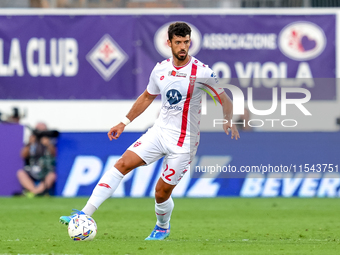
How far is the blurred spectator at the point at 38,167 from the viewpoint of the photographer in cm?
1521

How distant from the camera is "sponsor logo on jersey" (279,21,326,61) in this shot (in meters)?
18.5

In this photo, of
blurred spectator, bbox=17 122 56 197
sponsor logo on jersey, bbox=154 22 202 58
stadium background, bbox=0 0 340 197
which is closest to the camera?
blurred spectator, bbox=17 122 56 197

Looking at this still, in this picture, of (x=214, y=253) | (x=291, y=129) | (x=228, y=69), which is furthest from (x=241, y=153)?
(x=214, y=253)

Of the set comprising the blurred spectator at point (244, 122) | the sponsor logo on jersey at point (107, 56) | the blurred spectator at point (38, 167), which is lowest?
the blurred spectator at point (38, 167)

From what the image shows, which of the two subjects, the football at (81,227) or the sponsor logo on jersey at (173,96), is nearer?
the football at (81,227)

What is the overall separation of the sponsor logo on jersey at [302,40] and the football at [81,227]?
12454 mm

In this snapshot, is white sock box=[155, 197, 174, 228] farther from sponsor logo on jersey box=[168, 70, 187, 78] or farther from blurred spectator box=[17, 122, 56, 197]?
blurred spectator box=[17, 122, 56, 197]

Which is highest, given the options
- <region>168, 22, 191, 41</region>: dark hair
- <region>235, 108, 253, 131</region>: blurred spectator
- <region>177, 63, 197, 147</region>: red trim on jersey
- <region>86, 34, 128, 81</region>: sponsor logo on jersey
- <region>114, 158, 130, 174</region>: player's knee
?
<region>168, 22, 191, 41</region>: dark hair

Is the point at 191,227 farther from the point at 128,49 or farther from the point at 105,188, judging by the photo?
the point at 128,49

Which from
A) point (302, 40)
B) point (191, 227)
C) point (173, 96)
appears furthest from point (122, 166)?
point (302, 40)

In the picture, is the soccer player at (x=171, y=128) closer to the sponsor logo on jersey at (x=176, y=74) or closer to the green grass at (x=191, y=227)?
the sponsor logo on jersey at (x=176, y=74)

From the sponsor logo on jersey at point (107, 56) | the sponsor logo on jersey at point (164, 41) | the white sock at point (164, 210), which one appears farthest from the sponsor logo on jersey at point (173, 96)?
the sponsor logo on jersey at point (107, 56)

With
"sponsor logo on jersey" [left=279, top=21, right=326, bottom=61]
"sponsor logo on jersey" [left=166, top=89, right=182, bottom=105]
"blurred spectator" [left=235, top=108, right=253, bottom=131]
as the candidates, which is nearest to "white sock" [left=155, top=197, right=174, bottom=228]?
"sponsor logo on jersey" [left=166, top=89, right=182, bottom=105]

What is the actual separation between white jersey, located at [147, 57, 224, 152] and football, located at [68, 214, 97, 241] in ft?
4.14
